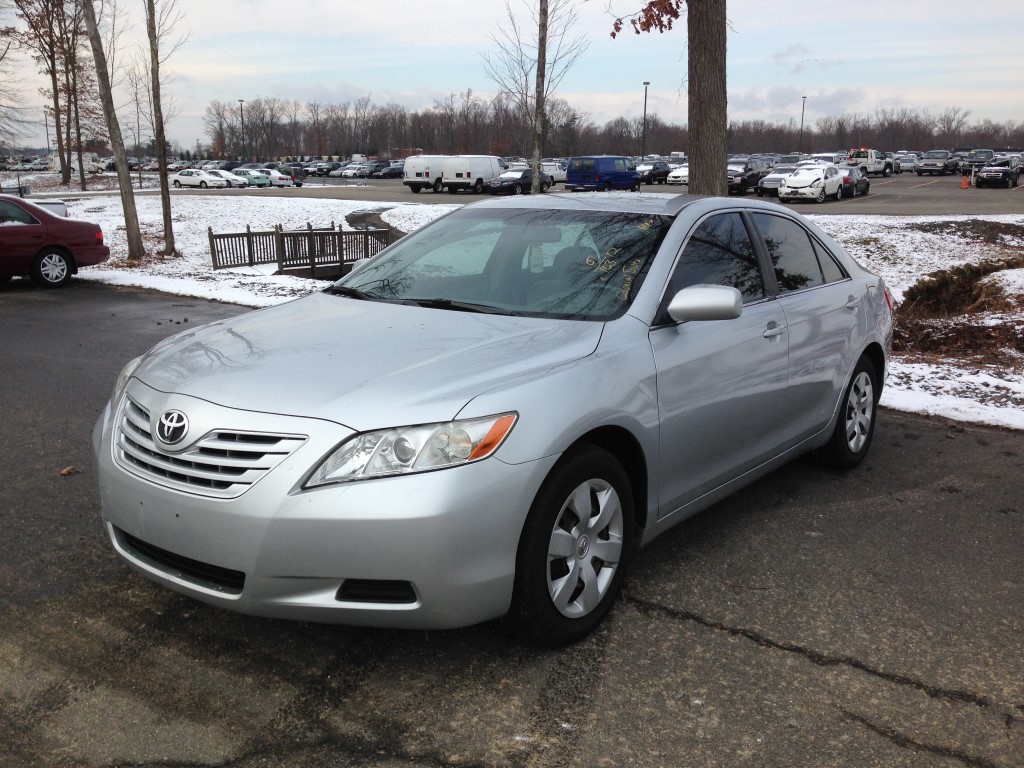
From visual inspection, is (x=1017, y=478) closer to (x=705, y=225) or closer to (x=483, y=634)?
(x=705, y=225)

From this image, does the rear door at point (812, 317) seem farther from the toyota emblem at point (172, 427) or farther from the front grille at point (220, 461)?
the toyota emblem at point (172, 427)

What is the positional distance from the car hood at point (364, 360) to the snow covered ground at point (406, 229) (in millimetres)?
4624

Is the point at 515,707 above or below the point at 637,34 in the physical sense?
below

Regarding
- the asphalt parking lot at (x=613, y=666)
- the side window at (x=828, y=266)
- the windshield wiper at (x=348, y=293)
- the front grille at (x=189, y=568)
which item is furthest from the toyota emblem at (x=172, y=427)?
the side window at (x=828, y=266)

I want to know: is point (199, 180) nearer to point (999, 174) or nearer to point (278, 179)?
point (278, 179)

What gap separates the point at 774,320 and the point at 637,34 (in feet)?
24.5

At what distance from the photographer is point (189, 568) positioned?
3051mm

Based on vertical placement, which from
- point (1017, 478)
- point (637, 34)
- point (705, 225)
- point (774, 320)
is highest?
point (637, 34)

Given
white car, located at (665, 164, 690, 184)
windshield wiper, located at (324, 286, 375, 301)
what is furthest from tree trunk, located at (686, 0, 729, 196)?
white car, located at (665, 164, 690, 184)

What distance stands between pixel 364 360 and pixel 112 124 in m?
17.0

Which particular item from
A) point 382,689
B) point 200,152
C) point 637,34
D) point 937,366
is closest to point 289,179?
point 637,34

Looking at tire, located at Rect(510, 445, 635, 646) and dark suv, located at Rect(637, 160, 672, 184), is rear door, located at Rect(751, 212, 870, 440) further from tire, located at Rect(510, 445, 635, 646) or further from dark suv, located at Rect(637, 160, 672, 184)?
dark suv, located at Rect(637, 160, 672, 184)

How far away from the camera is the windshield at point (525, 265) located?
3.92m

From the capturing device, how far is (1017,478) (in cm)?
542
